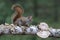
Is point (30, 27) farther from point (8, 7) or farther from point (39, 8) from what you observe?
point (39, 8)

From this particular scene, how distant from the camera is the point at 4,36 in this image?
1.89m

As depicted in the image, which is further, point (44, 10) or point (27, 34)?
point (44, 10)

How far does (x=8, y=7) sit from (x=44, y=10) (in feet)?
4.32

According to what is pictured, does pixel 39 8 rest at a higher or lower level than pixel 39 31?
lower

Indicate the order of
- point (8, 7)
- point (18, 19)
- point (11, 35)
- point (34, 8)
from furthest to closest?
1. point (34, 8)
2. point (8, 7)
3. point (18, 19)
4. point (11, 35)

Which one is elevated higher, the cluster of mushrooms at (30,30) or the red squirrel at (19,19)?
the red squirrel at (19,19)

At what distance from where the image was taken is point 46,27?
194cm

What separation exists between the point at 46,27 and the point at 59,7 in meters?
3.77

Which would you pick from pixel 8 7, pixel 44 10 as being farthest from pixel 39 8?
pixel 8 7

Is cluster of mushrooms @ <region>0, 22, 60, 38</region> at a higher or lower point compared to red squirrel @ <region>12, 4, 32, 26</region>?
lower

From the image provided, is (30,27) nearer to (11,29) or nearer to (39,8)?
(11,29)

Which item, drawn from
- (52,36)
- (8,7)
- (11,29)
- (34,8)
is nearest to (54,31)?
(52,36)

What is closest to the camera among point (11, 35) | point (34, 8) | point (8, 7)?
point (11, 35)

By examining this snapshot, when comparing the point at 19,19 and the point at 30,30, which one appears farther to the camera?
the point at 19,19
